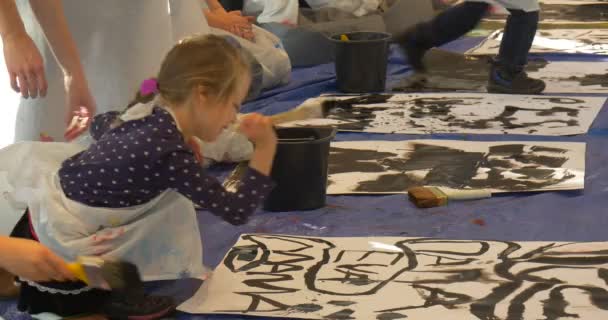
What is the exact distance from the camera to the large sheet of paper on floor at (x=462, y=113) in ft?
8.89

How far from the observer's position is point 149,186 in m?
1.57

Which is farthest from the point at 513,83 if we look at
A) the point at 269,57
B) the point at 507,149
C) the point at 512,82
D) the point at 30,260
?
the point at 30,260

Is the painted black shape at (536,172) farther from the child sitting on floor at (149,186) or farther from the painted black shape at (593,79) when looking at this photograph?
the painted black shape at (593,79)

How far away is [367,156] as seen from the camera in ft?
8.17

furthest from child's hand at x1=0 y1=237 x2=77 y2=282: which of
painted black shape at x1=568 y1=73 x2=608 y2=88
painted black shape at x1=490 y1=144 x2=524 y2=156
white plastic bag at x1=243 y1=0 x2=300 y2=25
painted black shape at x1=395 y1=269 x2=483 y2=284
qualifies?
white plastic bag at x1=243 y1=0 x2=300 y2=25

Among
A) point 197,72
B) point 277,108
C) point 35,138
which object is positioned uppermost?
point 197,72

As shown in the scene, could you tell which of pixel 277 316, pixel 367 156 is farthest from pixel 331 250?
pixel 367 156

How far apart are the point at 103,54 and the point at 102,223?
62cm

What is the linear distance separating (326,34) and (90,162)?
2.22m

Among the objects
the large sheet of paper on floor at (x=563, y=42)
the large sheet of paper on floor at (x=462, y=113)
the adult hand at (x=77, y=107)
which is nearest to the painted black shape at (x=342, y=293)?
the adult hand at (x=77, y=107)

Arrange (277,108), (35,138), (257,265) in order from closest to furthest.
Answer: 1. (257,265)
2. (35,138)
3. (277,108)

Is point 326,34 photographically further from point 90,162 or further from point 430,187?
point 90,162

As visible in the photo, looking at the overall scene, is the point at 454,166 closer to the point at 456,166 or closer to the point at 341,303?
the point at 456,166

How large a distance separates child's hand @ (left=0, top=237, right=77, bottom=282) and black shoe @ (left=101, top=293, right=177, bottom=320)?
1.69 ft
